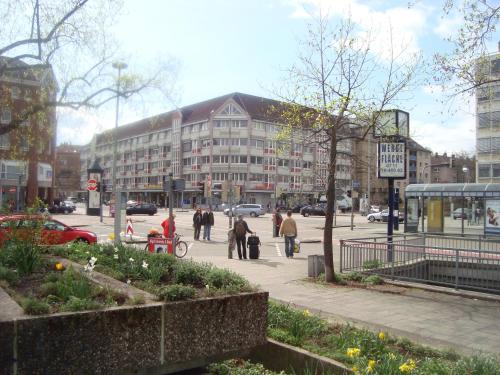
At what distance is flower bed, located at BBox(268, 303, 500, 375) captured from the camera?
438 cm

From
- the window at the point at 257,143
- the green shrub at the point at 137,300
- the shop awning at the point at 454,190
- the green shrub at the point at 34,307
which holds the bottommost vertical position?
the green shrub at the point at 137,300

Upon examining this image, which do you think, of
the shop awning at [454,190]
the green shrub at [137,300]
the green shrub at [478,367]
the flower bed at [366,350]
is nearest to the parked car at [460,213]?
the shop awning at [454,190]

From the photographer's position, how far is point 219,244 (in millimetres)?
24047

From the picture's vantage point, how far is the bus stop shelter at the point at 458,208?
85.1ft

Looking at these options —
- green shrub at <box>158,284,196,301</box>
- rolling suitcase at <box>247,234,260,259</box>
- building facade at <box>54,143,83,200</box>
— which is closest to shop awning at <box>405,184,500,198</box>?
rolling suitcase at <box>247,234,260,259</box>

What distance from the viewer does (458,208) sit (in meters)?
28.4

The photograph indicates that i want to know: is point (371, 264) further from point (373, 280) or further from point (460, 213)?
point (460, 213)

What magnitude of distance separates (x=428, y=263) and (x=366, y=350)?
744 centimetres

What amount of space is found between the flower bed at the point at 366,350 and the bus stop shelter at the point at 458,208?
73.7 feet

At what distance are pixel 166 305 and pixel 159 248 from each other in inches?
367

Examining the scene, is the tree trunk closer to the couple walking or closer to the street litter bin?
the street litter bin

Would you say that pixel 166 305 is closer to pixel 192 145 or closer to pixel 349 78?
pixel 349 78

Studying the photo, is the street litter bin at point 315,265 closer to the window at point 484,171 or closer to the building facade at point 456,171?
the building facade at point 456,171

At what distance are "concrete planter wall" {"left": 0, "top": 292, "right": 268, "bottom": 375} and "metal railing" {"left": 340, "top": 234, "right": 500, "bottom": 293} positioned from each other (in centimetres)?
755
